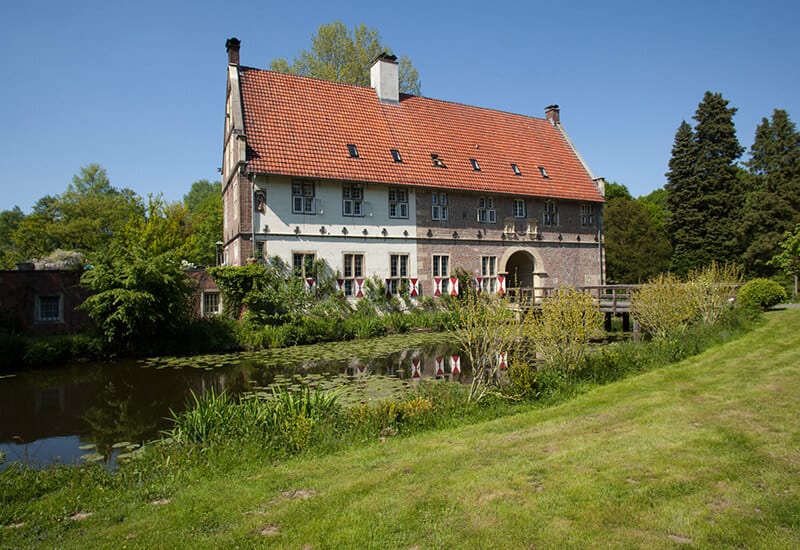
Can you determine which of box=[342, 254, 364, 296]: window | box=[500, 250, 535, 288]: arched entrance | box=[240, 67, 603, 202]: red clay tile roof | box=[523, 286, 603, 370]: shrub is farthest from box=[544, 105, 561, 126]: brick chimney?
box=[523, 286, 603, 370]: shrub

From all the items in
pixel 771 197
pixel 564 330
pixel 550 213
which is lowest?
pixel 564 330

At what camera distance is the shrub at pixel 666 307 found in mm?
13969

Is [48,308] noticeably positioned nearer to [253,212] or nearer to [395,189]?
[253,212]

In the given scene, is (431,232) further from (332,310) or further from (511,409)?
(511,409)

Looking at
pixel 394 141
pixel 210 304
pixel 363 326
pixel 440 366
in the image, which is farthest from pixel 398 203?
pixel 440 366

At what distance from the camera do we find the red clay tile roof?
75.9 ft

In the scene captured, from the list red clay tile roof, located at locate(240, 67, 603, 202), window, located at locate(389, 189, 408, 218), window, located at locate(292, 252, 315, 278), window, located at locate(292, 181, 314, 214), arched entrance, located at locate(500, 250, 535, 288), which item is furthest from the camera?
arched entrance, located at locate(500, 250, 535, 288)

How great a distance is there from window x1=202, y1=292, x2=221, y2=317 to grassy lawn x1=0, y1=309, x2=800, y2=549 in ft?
55.7

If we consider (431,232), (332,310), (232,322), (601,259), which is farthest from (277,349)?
(601,259)

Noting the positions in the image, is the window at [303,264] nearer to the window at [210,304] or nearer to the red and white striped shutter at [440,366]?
the window at [210,304]

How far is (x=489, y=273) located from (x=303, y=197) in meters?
10.3

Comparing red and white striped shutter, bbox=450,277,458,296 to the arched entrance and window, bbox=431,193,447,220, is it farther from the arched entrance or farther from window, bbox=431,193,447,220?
the arched entrance

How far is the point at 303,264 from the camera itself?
22.5 metres

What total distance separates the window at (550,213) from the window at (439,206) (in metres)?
6.65
